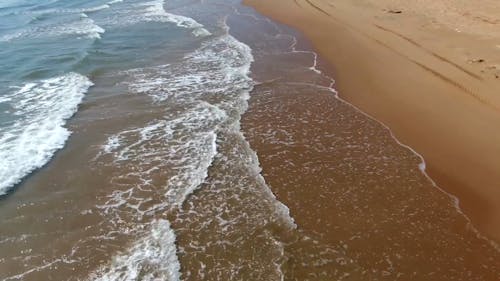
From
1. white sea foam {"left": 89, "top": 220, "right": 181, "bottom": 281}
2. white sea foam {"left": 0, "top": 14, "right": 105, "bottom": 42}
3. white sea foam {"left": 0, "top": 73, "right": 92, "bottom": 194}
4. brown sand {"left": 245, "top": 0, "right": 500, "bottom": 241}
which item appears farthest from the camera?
white sea foam {"left": 0, "top": 14, "right": 105, "bottom": 42}

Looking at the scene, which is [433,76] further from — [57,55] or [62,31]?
[62,31]

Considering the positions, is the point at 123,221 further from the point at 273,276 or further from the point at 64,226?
the point at 273,276

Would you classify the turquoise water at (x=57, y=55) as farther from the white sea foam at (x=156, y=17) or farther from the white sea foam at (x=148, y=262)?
the white sea foam at (x=148, y=262)

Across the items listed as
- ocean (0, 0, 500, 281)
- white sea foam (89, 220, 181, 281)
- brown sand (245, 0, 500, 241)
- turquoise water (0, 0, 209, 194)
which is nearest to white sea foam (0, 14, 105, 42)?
turquoise water (0, 0, 209, 194)

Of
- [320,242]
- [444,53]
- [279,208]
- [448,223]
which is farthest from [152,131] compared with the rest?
[444,53]

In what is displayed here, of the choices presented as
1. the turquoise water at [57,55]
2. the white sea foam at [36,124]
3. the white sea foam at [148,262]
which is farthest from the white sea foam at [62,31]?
the white sea foam at [148,262]

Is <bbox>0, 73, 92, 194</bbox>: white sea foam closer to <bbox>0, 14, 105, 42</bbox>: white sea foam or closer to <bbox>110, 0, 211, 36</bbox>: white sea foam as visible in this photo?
<bbox>0, 14, 105, 42</bbox>: white sea foam
